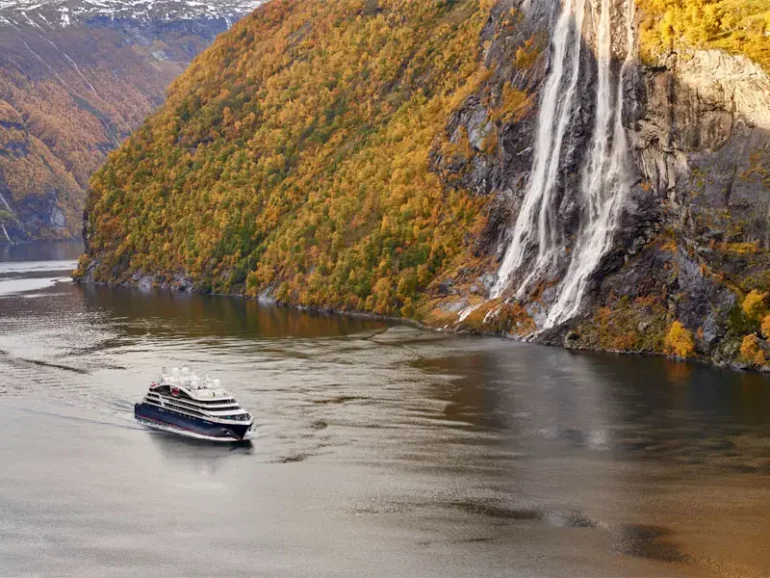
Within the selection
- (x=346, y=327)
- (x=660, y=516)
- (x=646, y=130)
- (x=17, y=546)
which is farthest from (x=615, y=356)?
(x=17, y=546)

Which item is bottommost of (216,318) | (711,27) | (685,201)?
(216,318)

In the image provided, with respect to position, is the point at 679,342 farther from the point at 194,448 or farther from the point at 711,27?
the point at 194,448

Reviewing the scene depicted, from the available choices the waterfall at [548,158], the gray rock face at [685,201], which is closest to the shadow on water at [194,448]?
the gray rock face at [685,201]

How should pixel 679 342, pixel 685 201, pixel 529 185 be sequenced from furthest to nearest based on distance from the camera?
pixel 529 185, pixel 685 201, pixel 679 342

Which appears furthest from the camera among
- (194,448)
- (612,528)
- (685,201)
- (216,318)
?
(216,318)

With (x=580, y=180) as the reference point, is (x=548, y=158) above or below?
above

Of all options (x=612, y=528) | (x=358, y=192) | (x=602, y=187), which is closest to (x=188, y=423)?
(x=612, y=528)

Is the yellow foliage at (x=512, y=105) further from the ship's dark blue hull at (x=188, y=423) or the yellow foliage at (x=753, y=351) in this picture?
the ship's dark blue hull at (x=188, y=423)
